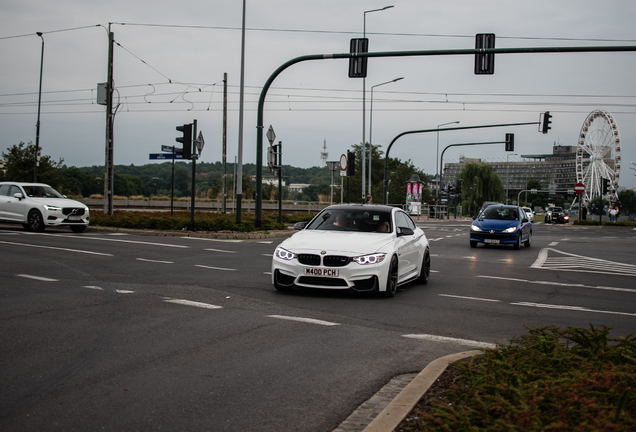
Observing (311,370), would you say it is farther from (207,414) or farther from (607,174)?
(607,174)

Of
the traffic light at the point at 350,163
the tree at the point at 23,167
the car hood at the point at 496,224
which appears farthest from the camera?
the tree at the point at 23,167

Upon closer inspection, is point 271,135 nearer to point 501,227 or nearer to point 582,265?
point 501,227

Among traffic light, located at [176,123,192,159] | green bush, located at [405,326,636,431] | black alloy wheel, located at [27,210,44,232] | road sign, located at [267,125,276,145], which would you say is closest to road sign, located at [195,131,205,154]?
road sign, located at [267,125,276,145]

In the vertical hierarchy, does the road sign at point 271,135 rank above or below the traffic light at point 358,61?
below

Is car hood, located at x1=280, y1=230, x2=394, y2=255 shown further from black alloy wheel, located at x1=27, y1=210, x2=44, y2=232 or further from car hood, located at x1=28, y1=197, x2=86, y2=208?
black alloy wheel, located at x1=27, y1=210, x2=44, y2=232

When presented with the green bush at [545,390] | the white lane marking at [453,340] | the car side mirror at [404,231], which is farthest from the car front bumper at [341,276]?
the green bush at [545,390]

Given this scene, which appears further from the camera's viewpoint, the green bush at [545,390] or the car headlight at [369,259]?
the car headlight at [369,259]

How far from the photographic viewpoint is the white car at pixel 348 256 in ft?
29.8

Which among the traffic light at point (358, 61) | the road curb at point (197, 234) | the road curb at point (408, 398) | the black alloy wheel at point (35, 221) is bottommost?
the road curb at point (408, 398)

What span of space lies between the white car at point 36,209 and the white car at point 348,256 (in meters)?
13.5

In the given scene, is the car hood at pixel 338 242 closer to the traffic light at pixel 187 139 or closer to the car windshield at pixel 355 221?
the car windshield at pixel 355 221

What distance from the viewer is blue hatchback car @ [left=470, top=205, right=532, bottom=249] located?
71.1ft

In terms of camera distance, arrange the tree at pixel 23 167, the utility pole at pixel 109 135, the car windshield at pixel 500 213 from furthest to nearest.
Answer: the tree at pixel 23 167
the utility pole at pixel 109 135
the car windshield at pixel 500 213

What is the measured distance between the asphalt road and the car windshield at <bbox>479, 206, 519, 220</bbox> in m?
8.83
